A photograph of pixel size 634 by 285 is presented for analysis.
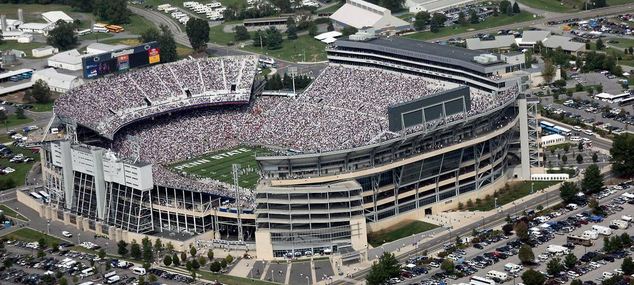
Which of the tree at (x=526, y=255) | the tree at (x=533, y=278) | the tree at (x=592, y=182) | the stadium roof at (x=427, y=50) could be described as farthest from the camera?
the stadium roof at (x=427, y=50)

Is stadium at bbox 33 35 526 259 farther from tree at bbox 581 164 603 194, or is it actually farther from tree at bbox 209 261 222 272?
tree at bbox 581 164 603 194

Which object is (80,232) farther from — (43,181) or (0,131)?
(0,131)

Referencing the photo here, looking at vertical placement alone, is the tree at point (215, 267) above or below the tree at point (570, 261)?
below

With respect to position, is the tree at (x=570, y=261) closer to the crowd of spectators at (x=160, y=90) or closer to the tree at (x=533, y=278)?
the tree at (x=533, y=278)

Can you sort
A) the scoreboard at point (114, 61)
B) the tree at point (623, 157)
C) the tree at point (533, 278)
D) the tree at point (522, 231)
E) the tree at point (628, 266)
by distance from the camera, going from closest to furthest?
the tree at point (533, 278), the tree at point (628, 266), the tree at point (522, 231), the tree at point (623, 157), the scoreboard at point (114, 61)

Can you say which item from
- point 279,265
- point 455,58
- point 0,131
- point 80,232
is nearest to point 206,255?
point 279,265

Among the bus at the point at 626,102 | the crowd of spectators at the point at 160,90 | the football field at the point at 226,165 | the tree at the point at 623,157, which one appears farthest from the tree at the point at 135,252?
the bus at the point at 626,102
